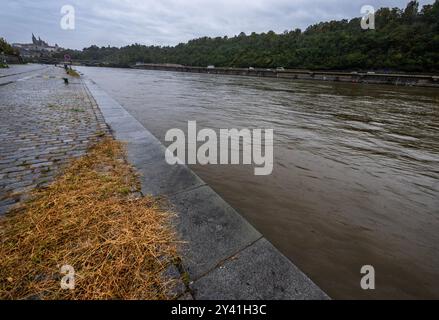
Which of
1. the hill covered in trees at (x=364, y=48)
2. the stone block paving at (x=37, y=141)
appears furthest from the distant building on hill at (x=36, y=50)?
the stone block paving at (x=37, y=141)

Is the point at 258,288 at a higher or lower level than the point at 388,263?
higher

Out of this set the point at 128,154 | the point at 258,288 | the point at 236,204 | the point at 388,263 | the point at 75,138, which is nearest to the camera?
the point at 258,288

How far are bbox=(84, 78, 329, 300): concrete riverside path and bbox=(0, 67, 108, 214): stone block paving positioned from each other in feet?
5.05

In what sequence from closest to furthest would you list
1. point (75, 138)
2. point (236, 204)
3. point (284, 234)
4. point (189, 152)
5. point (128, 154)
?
point (284, 234) < point (236, 204) < point (128, 154) < point (75, 138) < point (189, 152)

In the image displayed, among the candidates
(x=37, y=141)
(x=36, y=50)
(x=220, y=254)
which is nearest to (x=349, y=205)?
(x=220, y=254)

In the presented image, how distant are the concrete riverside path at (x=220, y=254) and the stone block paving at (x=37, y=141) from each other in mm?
1538

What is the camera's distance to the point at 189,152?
5602mm

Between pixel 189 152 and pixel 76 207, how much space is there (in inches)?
129

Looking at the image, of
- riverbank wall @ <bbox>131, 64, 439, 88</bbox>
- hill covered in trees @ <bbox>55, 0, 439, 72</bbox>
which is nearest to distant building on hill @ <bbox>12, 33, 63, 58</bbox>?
hill covered in trees @ <bbox>55, 0, 439, 72</bbox>

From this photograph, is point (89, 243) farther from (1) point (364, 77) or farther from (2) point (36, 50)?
(2) point (36, 50)

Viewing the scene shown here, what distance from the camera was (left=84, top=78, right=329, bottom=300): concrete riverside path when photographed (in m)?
1.72
